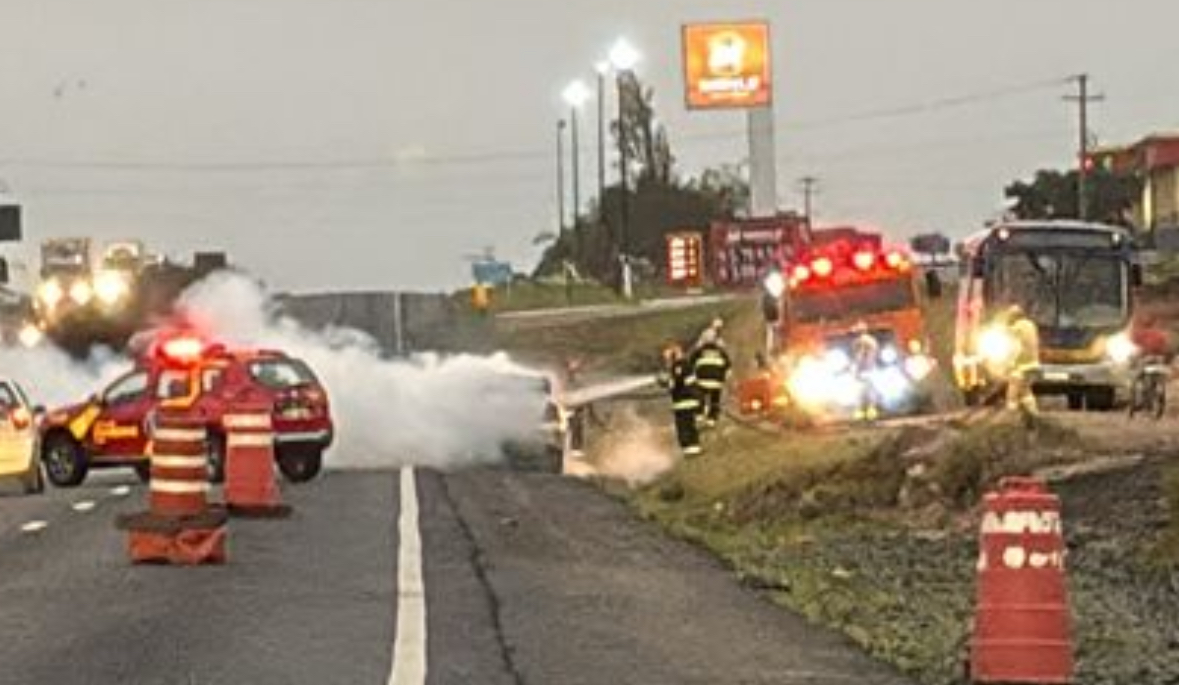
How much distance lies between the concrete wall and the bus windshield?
14.2 m

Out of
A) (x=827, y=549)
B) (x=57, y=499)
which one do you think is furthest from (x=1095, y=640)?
(x=57, y=499)

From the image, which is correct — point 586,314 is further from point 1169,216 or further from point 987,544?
point 987,544

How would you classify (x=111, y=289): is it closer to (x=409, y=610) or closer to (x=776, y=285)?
(x=776, y=285)

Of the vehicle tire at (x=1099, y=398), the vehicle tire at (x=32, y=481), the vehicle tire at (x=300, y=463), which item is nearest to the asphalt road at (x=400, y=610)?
the vehicle tire at (x=32, y=481)

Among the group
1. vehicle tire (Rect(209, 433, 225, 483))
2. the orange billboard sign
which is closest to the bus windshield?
vehicle tire (Rect(209, 433, 225, 483))

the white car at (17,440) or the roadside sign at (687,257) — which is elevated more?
the roadside sign at (687,257)

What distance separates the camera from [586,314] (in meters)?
95.5

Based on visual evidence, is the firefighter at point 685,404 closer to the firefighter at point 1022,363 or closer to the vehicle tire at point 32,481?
the firefighter at point 1022,363

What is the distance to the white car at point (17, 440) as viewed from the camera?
33969mm

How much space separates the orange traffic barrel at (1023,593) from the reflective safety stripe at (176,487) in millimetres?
10074

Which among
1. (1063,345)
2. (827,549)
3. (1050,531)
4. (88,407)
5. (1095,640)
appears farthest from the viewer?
(1063,345)

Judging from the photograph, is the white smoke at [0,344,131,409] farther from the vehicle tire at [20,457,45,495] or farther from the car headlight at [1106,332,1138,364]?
the car headlight at [1106,332,1138,364]

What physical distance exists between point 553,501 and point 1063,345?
11429 mm

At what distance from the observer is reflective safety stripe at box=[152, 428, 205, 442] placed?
21.8 meters
